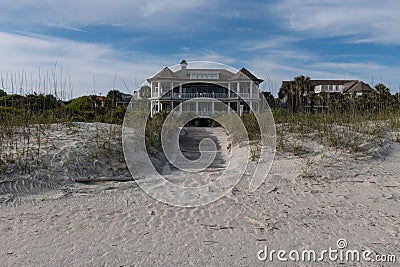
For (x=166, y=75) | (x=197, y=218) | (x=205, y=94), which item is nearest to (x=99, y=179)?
(x=197, y=218)

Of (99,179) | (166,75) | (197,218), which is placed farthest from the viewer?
(166,75)

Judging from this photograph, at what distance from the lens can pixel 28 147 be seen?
663 cm

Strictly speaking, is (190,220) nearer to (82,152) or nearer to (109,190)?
(109,190)

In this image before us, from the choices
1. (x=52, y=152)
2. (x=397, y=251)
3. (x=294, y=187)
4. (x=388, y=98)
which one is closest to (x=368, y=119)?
(x=388, y=98)

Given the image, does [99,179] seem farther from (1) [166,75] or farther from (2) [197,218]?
(1) [166,75]

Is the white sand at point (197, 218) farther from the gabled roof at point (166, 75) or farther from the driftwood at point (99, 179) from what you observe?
the gabled roof at point (166, 75)

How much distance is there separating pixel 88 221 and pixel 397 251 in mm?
3446

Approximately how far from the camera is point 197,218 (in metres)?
4.62

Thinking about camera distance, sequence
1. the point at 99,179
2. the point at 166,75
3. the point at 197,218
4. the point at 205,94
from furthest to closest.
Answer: the point at 205,94 < the point at 166,75 < the point at 99,179 < the point at 197,218

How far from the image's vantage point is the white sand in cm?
360

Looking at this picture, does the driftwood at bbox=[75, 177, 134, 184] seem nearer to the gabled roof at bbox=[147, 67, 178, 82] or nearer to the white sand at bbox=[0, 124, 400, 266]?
the white sand at bbox=[0, 124, 400, 266]

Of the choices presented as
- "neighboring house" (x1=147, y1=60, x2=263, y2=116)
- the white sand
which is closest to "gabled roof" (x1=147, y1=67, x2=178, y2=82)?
"neighboring house" (x1=147, y1=60, x2=263, y2=116)

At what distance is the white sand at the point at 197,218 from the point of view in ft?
11.8

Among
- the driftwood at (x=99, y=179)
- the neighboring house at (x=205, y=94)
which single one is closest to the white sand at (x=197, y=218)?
the driftwood at (x=99, y=179)
